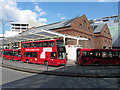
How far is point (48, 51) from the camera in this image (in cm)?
1702

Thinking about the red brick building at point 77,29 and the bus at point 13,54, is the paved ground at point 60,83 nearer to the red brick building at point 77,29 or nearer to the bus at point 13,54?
the bus at point 13,54

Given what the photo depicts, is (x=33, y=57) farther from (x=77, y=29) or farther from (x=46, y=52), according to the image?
(x=77, y=29)

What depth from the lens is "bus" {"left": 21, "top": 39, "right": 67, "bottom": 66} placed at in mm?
16188

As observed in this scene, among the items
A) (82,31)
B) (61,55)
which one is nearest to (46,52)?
(61,55)

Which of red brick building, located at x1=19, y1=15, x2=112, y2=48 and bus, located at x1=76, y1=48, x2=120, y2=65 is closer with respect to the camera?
bus, located at x1=76, y1=48, x2=120, y2=65

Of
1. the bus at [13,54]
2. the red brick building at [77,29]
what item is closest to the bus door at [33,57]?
the bus at [13,54]

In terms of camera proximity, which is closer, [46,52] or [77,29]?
[46,52]

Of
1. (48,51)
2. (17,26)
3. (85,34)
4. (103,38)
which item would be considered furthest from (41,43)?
(17,26)

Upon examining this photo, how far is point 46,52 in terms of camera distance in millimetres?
17312

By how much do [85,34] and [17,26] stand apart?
252ft

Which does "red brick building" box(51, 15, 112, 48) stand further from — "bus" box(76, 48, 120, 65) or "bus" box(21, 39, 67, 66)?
"bus" box(21, 39, 67, 66)

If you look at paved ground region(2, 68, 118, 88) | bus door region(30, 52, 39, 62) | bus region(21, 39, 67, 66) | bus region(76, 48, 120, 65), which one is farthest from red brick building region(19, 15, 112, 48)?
paved ground region(2, 68, 118, 88)

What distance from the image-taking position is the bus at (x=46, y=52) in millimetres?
16188

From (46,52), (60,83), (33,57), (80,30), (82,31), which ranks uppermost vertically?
(80,30)
